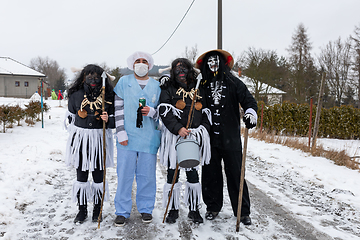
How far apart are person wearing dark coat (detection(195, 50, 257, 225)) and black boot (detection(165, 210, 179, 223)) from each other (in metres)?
0.38

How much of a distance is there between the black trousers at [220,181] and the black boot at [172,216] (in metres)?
0.43

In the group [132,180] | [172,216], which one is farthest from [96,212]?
[172,216]

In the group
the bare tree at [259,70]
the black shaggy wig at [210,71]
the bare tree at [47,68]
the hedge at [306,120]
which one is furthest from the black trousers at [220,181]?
the bare tree at [47,68]

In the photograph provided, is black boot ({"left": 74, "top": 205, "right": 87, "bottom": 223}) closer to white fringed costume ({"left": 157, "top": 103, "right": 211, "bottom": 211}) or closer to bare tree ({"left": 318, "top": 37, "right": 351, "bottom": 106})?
white fringed costume ({"left": 157, "top": 103, "right": 211, "bottom": 211})

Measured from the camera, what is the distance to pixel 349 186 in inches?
169

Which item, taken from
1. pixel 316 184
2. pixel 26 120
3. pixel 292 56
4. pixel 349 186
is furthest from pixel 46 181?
pixel 292 56

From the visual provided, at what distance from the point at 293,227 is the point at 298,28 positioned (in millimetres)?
33384

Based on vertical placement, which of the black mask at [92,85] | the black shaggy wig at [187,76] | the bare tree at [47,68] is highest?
the bare tree at [47,68]

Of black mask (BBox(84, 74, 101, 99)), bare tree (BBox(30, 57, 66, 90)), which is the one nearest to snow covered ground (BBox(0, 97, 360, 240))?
black mask (BBox(84, 74, 101, 99))

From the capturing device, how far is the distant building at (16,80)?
103 ft

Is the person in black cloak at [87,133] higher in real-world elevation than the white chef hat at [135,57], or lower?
lower

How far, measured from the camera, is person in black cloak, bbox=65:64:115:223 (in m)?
2.97

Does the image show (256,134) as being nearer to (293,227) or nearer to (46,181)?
(293,227)

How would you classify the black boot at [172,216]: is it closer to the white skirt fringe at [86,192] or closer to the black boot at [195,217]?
the black boot at [195,217]
